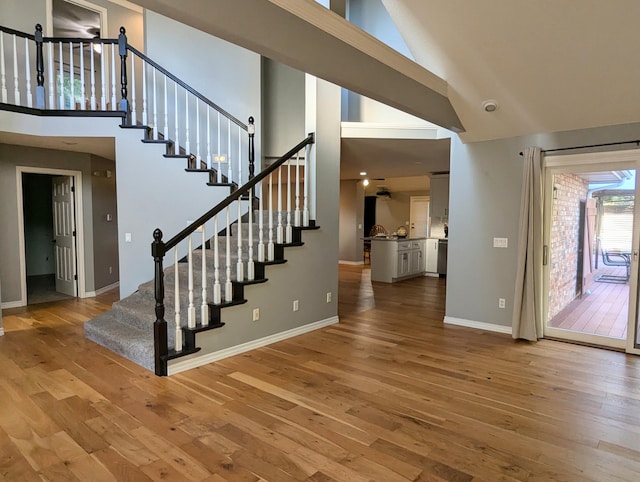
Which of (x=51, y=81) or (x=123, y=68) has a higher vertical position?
(x=123, y=68)

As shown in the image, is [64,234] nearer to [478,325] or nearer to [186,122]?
[186,122]

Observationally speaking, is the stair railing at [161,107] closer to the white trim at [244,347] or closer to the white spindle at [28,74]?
the white spindle at [28,74]

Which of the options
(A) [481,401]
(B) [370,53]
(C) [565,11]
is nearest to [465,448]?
(A) [481,401]

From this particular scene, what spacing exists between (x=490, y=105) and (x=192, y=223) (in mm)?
3350

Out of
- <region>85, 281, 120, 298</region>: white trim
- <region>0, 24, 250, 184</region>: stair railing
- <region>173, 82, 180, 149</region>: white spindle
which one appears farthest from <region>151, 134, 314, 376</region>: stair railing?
<region>85, 281, 120, 298</region>: white trim

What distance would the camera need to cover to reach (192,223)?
13.0 feet

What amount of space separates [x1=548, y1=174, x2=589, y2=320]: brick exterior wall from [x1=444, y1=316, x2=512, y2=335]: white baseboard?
524 mm

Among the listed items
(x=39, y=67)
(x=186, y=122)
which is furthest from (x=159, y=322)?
(x=39, y=67)

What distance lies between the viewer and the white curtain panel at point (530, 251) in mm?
4344

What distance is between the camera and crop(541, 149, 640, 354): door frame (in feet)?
13.0

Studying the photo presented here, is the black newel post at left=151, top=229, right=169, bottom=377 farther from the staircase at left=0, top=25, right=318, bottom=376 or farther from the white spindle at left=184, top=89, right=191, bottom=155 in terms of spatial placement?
the white spindle at left=184, top=89, right=191, bottom=155

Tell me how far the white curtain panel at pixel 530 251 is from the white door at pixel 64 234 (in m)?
6.92

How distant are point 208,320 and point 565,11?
151 inches

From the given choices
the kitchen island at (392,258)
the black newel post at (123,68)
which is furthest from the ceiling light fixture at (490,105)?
the black newel post at (123,68)
